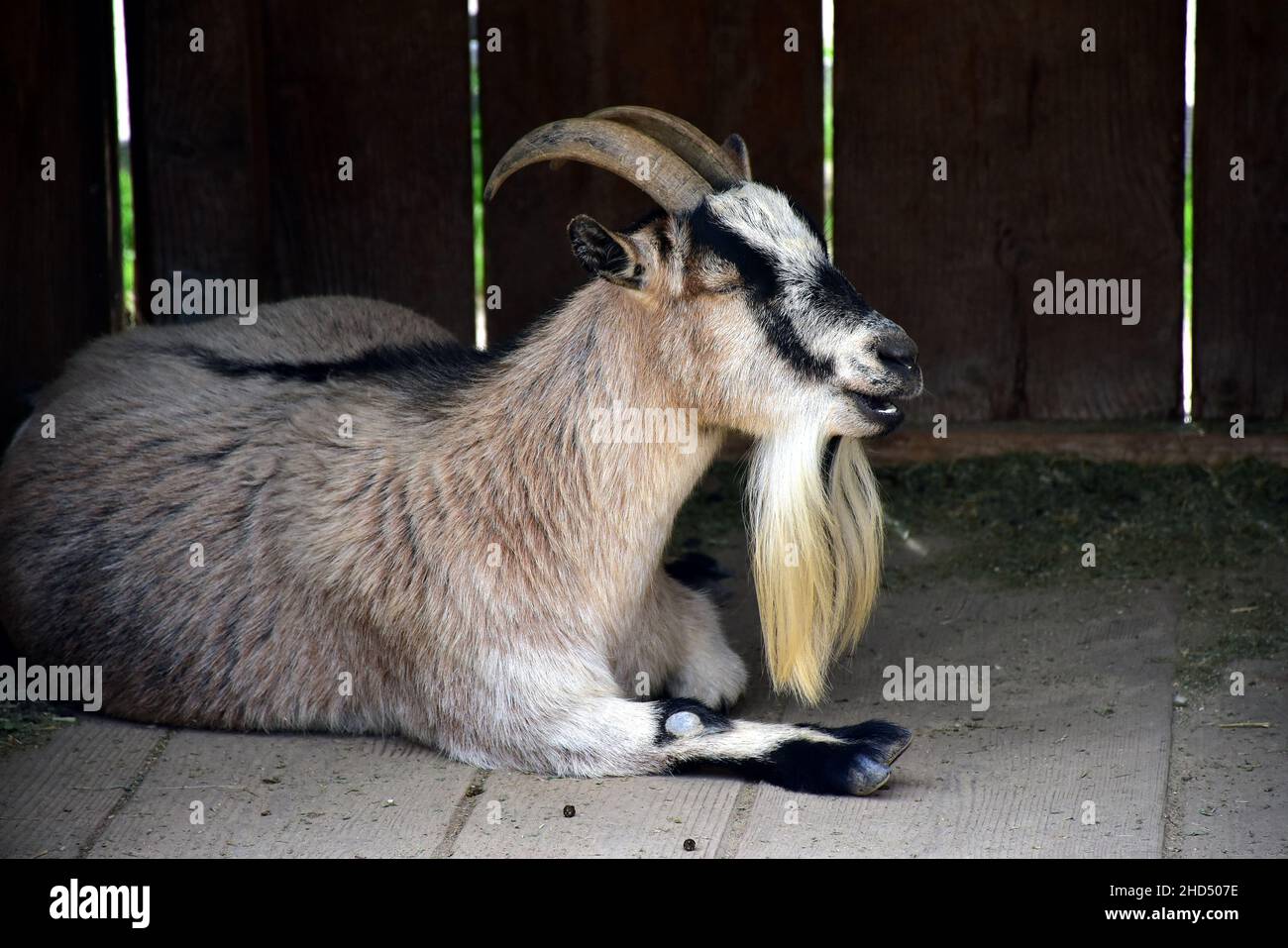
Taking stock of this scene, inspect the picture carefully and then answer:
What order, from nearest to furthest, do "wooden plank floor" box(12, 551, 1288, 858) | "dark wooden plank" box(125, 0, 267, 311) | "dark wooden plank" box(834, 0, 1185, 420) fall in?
"wooden plank floor" box(12, 551, 1288, 858)
"dark wooden plank" box(125, 0, 267, 311)
"dark wooden plank" box(834, 0, 1185, 420)

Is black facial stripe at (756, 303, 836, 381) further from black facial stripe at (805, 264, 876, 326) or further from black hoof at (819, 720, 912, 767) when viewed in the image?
black hoof at (819, 720, 912, 767)

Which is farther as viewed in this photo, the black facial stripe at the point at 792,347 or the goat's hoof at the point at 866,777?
the black facial stripe at the point at 792,347

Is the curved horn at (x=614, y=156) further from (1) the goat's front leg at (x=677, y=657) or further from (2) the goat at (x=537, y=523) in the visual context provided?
(1) the goat's front leg at (x=677, y=657)

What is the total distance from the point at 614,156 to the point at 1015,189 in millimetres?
1907

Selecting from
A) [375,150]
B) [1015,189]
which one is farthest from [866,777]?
[375,150]

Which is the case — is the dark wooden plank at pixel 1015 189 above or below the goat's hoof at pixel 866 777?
above

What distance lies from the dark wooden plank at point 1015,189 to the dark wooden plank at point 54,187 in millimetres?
2045

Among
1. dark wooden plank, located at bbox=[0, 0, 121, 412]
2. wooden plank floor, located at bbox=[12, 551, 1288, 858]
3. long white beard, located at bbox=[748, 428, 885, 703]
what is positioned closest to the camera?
wooden plank floor, located at bbox=[12, 551, 1288, 858]

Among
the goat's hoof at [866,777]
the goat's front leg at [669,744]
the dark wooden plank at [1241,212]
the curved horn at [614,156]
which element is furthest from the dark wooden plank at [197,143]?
the dark wooden plank at [1241,212]

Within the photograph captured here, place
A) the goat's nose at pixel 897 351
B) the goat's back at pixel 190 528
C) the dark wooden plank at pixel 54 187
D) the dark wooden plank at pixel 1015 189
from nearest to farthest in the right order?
the goat's nose at pixel 897 351 < the goat's back at pixel 190 528 < the dark wooden plank at pixel 54 187 < the dark wooden plank at pixel 1015 189

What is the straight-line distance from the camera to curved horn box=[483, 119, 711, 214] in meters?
3.41

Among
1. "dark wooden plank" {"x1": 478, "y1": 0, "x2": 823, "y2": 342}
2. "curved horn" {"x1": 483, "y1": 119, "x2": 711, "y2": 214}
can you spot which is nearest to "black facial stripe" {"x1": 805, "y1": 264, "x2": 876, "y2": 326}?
"curved horn" {"x1": 483, "y1": 119, "x2": 711, "y2": 214}

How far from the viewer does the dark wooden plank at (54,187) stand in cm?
438

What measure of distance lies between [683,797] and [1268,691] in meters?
1.30
